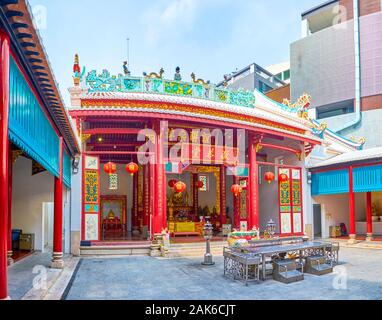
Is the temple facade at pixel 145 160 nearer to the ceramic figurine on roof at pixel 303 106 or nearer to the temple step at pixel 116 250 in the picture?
the ceramic figurine on roof at pixel 303 106

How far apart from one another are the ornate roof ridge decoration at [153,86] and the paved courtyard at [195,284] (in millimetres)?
5944

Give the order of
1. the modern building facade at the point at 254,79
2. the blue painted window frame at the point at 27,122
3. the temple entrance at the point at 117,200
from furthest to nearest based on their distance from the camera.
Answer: the modern building facade at the point at 254,79
the temple entrance at the point at 117,200
the blue painted window frame at the point at 27,122

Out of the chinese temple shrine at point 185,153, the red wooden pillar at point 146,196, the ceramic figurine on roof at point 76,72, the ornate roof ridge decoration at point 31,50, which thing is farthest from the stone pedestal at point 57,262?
the red wooden pillar at point 146,196

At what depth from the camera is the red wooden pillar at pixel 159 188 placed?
42.1 ft

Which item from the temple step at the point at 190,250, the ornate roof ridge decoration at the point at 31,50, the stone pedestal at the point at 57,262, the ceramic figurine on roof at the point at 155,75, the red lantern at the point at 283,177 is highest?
the ceramic figurine on roof at the point at 155,75

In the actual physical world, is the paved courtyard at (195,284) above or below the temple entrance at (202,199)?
below

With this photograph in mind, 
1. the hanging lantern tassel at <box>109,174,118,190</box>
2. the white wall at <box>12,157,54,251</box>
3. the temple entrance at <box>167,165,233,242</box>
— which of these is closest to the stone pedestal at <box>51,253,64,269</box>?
the white wall at <box>12,157,54,251</box>

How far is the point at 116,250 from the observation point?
12.5 meters

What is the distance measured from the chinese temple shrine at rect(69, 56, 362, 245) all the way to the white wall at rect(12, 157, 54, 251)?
1.38m

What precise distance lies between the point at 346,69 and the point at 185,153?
1814 centimetres

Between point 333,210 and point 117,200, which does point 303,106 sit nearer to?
point 333,210

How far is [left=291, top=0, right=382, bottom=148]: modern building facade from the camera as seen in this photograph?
25812 millimetres

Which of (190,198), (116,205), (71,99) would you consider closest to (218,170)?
(190,198)

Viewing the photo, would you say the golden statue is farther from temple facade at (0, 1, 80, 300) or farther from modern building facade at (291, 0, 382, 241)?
modern building facade at (291, 0, 382, 241)
